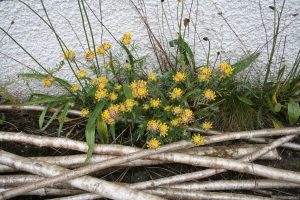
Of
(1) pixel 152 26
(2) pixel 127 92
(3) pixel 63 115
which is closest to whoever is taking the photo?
(2) pixel 127 92

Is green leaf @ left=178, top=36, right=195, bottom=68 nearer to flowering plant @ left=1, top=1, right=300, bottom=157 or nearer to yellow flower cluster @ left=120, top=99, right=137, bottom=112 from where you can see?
flowering plant @ left=1, top=1, right=300, bottom=157

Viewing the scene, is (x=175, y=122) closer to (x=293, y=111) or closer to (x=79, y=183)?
(x=79, y=183)

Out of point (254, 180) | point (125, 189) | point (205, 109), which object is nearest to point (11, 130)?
point (125, 189)

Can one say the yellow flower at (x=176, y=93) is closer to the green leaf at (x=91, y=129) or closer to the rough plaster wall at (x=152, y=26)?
the green leaf at (x=91, y=129)

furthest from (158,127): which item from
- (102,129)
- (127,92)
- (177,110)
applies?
(102,129)

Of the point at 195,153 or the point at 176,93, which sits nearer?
the point at 176,93

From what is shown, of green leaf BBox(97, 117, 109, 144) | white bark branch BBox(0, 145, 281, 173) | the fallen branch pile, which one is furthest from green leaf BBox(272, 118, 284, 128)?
green leaf BBox(97, 117, 109, 144)

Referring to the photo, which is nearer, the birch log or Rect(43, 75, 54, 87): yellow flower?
the birch log
